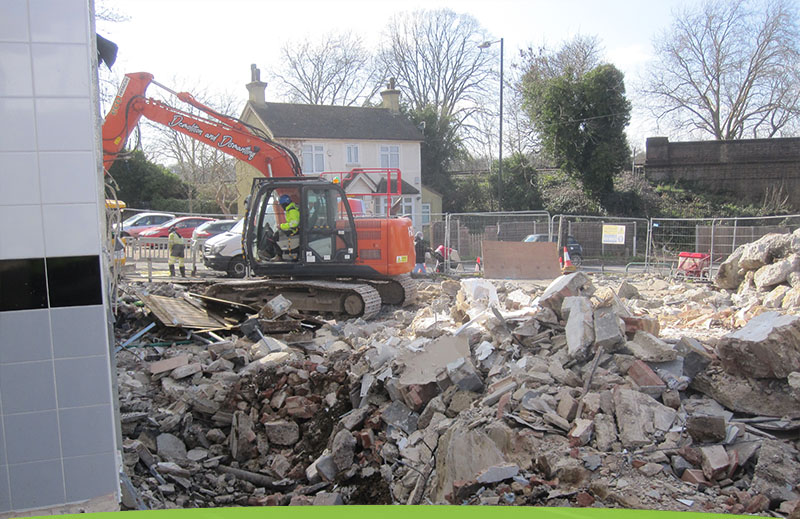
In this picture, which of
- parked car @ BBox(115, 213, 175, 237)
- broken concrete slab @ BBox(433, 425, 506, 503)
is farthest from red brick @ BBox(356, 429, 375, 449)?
parked car @ BBox(115, 213, 175, 237)

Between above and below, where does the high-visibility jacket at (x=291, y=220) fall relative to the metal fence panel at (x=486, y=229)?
above

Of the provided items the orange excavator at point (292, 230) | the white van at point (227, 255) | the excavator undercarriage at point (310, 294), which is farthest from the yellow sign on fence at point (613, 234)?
the white van at point (227, 255)

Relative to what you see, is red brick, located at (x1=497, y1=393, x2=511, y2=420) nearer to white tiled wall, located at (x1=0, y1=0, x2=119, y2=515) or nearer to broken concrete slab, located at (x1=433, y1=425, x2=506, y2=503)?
broken concrete slab, located at (x1=433, y1=425, x2=506, y2=503)

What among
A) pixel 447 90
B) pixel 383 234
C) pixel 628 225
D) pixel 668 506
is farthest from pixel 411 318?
pixel 447 90

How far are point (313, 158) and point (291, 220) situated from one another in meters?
24.4

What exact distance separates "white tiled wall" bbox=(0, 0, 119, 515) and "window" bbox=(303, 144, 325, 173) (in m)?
31.6

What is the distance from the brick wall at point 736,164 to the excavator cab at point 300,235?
83.3 ft

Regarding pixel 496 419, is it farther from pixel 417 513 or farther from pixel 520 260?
pixel 520 260

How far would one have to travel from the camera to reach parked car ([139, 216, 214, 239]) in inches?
912

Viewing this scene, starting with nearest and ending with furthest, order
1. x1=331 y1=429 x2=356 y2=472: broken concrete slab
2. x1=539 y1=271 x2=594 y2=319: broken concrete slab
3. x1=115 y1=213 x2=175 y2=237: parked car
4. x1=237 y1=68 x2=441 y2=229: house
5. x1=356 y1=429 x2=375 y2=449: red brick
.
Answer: x1=331 y1=429 x2=356 y2=472: broken concrete slab, x1=356 y1=429 x2=375 y2=449: red brick, x1=539 y1=271 x2=594 y2=319: broken concrete slab, x1=115 y1=213 x2=175 y2=237: parked car, x1=237 y1=68 x2=441 y2=229: house

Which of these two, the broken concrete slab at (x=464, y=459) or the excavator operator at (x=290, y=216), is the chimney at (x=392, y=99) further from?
the broken concrete slab at (x=464, y=459)

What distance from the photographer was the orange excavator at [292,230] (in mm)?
10508

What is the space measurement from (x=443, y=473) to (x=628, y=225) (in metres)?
17.6

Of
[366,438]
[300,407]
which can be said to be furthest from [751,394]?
[300,407]
